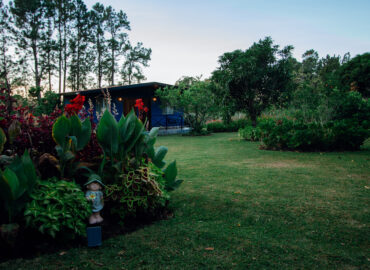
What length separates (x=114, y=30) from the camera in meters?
29.0

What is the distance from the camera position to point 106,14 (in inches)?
1118

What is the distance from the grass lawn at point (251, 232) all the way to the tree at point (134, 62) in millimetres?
27787

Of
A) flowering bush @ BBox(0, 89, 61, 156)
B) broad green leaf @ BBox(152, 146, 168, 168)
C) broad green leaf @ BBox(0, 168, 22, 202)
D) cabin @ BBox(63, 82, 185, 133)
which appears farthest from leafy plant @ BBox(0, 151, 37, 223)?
cabin @ BBox(63, 82, 185, 133)

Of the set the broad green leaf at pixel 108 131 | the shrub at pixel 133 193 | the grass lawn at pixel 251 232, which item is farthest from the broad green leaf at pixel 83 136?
the grass lawn at pixel 251 232

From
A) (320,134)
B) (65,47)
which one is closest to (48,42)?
(65,47)

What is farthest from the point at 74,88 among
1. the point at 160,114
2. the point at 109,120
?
the point at 109,120

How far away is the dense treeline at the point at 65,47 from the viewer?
24.5m

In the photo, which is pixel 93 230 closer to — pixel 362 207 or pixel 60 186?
pixel 60 186

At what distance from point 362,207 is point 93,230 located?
301 centimetres

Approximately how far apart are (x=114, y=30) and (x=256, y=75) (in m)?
19.6

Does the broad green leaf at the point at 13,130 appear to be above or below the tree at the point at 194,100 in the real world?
below

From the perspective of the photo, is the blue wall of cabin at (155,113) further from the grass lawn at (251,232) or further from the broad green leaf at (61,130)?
the broad green leaf at (61,130)

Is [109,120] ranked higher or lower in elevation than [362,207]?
higher

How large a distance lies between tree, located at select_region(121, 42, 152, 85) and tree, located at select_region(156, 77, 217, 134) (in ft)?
52.3
